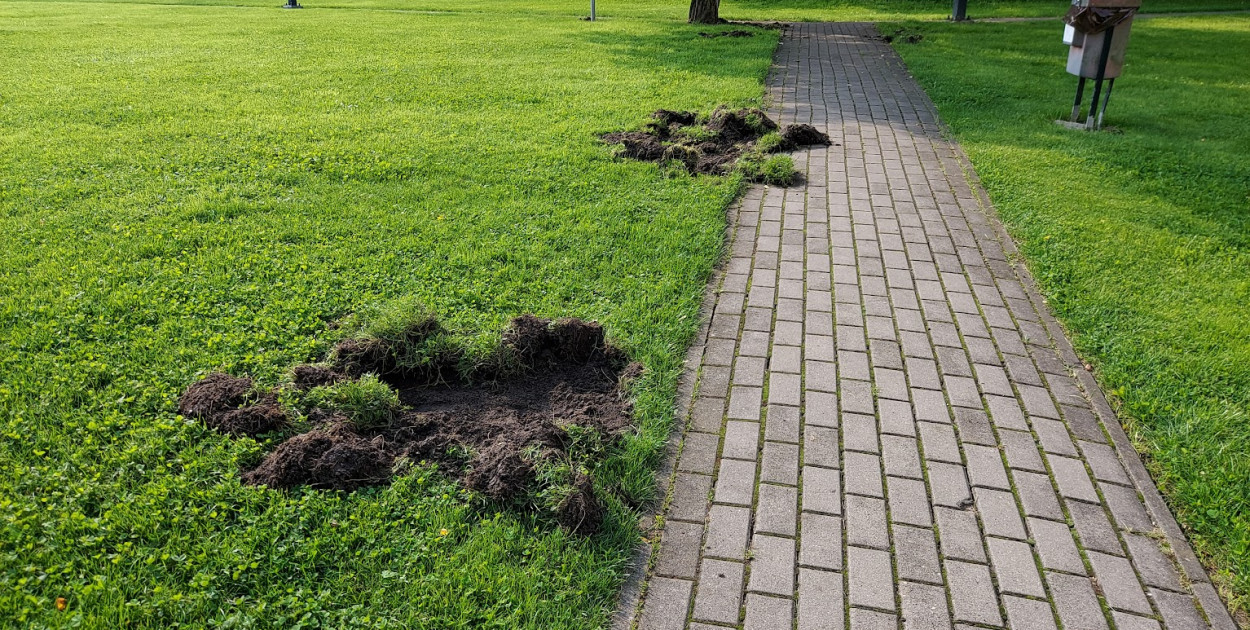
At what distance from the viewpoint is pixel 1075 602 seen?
3098mm

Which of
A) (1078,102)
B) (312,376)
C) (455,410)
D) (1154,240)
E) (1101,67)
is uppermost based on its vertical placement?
(1101,67)

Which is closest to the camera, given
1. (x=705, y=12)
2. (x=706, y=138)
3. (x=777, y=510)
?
(x=777, y=510)

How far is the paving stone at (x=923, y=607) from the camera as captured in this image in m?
2.98

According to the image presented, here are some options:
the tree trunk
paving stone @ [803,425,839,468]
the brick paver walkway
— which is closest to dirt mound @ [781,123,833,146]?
the brick paver walkway

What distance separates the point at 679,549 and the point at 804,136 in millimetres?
6933

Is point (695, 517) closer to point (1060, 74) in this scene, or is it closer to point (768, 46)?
point (1060, 74)

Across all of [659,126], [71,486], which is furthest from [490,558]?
[659,126]

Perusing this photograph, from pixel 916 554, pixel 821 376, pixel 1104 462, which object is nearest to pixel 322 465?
pixel 916 554

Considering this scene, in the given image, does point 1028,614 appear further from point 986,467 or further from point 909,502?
point 986,467

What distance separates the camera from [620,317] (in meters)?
5.04

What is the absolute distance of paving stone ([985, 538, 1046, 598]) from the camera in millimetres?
3146

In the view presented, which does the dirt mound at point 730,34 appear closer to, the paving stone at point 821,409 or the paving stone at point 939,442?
the paving stone at point 821,409

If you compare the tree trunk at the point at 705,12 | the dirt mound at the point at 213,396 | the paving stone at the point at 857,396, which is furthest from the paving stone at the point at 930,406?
the tree trunk at the point at 705,12

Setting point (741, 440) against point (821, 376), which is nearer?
point (741, 440)
